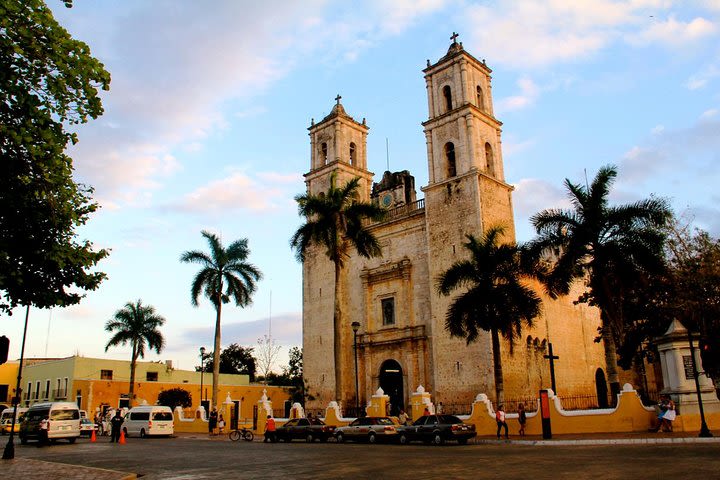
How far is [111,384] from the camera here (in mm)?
46938

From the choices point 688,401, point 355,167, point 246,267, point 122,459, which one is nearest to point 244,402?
point 246,267

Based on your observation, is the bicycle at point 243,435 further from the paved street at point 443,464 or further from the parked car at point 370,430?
the paved street at point 443,464

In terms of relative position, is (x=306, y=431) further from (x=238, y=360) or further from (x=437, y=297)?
(x=238, y=360)

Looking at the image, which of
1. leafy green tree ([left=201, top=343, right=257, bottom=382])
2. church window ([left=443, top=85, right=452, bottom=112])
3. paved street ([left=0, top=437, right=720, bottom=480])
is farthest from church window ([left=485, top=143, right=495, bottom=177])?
leafy green tree ([left=201, top=343, right=257, bottom=382])

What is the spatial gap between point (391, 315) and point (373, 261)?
3.78 metres

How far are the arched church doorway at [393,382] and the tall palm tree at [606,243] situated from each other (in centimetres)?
1412

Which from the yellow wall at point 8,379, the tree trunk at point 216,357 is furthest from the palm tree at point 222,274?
the yellow wall at point 8,379

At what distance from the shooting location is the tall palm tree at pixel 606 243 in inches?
867

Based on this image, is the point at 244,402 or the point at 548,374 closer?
the point at 548,374

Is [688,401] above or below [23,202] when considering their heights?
below

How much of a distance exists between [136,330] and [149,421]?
1527 cm

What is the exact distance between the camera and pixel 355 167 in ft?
137

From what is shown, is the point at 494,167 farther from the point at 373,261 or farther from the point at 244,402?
the point at 244,402


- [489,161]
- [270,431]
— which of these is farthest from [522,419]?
[489,161]
